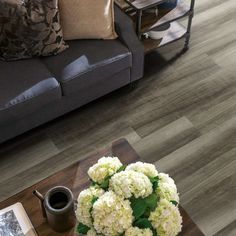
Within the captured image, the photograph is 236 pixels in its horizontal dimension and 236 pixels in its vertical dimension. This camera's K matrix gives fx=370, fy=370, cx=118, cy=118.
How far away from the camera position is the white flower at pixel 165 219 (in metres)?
1.16

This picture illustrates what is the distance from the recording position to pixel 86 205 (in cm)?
118

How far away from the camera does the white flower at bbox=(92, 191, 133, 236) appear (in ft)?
3.68

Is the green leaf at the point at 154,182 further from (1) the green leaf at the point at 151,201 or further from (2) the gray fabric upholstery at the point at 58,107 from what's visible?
(2) the gray fabric upholstery at the point at 58,107

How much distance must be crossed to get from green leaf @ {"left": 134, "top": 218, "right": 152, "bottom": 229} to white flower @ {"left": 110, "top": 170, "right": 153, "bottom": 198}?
0.25 feet

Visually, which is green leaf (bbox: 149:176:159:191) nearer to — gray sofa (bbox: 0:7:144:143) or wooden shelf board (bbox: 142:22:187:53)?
gray sofa (bbox: 0:7:144:143)

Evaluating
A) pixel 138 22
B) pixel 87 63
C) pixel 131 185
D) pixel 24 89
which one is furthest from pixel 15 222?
pixel 138 22

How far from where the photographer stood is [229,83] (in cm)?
270

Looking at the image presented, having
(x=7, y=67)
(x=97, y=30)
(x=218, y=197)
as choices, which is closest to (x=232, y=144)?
(x=218, y=197)

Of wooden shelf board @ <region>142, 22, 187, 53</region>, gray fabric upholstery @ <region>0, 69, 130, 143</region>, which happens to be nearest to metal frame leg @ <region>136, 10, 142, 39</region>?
wooden shelf board @ <region>142, 22, 187, 53</region>

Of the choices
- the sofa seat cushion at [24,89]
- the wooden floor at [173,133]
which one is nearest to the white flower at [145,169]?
the wooden floor at [173,133]

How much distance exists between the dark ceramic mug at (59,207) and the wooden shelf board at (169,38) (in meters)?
1.52

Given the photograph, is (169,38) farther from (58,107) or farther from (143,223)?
(143,223)

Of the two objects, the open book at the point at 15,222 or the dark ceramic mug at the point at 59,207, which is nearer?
the dark ceramic mug at the point at 59,207

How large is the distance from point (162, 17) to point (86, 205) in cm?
182
